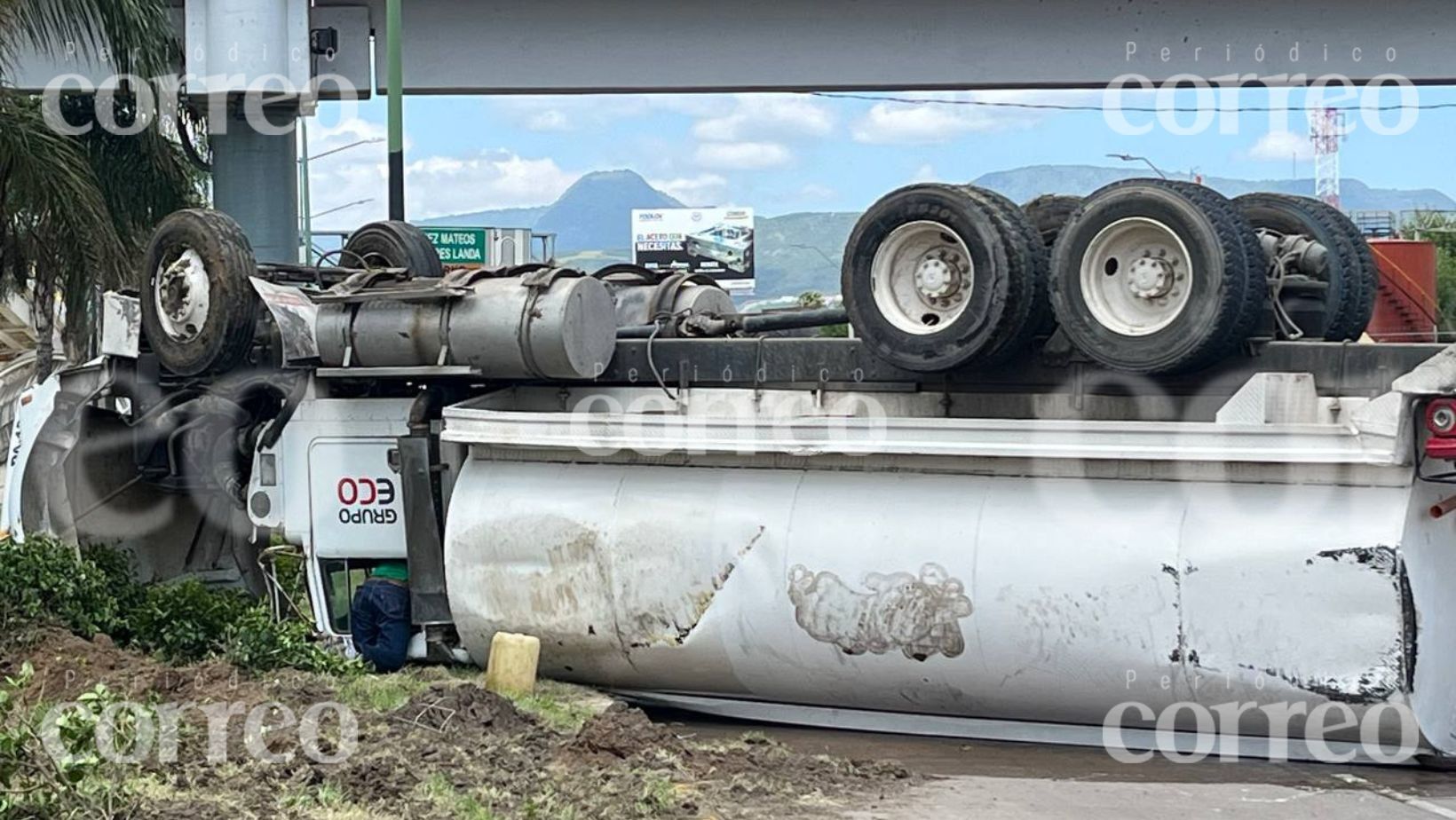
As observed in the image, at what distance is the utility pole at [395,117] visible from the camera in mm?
16344

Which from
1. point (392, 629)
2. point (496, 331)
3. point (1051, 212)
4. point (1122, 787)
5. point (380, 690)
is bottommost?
point (1122, 787)

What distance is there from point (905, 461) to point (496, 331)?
216 centimetres

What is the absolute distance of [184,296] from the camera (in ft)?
30.8

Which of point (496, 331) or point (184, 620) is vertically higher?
point (496, 331)

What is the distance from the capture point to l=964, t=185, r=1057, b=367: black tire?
7652 mm

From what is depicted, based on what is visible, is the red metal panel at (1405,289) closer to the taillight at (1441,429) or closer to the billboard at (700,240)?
the taillight at (1441,429)

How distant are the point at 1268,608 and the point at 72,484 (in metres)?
6.50

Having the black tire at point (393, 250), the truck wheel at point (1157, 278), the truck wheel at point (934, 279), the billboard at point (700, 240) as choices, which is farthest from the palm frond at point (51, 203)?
the billboard at point (700, 240)

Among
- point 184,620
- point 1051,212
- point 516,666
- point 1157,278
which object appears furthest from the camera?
point 184,620

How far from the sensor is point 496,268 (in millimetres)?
9086

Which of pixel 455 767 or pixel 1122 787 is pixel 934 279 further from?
pixel 455 767

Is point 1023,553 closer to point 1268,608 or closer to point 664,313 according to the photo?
point 1268,608

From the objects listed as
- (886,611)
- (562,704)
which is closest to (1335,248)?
(886,611)

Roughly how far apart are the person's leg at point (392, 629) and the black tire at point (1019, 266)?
10.3 ft
